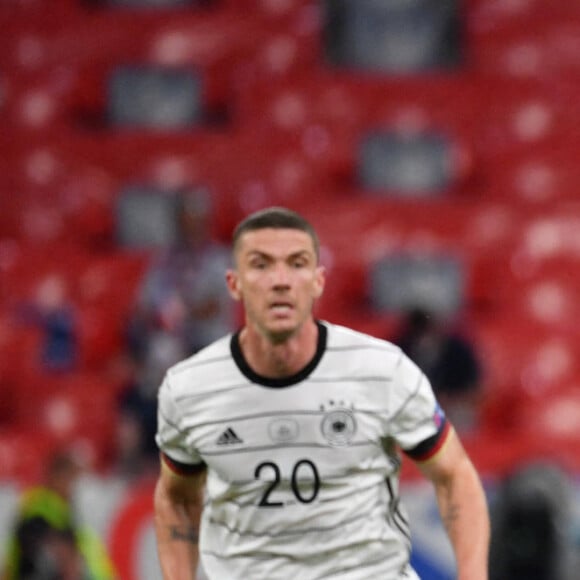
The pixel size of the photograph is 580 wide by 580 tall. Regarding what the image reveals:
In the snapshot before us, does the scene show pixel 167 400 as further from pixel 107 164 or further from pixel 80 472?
pixel 107 164

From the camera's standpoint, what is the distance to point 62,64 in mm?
9656

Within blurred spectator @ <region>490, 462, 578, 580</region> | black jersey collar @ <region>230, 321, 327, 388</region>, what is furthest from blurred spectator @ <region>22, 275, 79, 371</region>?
black jersey collar @ <region>230, 321, 327, 388</region>

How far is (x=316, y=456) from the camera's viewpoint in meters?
3.29

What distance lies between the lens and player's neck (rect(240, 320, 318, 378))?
10.9 ft

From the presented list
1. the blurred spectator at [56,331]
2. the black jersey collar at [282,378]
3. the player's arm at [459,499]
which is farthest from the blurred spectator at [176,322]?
the player's arm at [459,499]

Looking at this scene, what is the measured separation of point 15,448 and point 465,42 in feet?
14.6

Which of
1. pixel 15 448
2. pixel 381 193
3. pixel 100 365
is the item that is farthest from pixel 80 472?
pixel 381 193

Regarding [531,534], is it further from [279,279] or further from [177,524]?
[279,279]

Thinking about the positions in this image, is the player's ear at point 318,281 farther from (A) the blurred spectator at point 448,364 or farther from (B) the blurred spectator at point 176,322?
(A) the blurred spectator at point 448,364

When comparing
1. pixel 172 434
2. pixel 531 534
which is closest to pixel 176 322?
pixel 531 534

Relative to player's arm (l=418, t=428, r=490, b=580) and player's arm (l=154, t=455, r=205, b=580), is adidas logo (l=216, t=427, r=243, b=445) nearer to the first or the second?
player's arm (l=154, t=455, r=205, b=580)

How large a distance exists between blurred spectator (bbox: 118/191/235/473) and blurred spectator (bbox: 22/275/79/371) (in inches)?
27.9

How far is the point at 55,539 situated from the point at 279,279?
3.22 m

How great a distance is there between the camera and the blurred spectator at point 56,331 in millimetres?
7730
